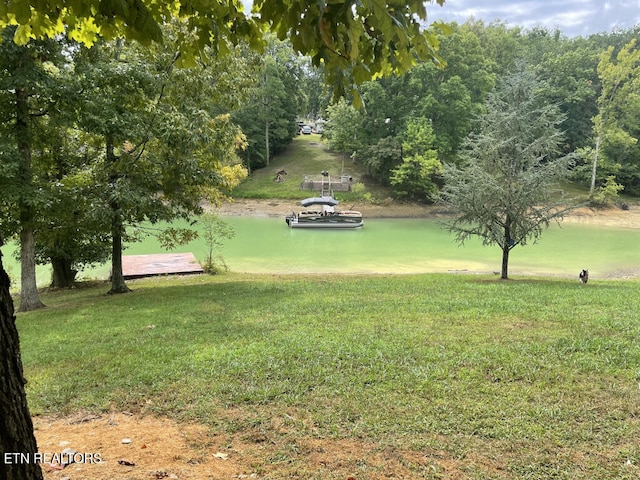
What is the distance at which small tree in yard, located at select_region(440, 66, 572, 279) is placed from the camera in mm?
11492

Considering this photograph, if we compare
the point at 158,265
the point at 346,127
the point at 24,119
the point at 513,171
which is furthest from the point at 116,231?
the point at 346,127

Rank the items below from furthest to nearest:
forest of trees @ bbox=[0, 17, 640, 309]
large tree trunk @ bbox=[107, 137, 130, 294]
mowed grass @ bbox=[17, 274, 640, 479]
A: large tree trunk @ bbox=[107, 137, 130, 294], forest of trees @ bbox=[0, 17, 640, 309], mowed grass @ bbox=[17, 274, 640, 479]

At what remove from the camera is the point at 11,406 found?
163 centimetres

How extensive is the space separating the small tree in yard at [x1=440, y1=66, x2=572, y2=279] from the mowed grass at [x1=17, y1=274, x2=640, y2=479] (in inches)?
169

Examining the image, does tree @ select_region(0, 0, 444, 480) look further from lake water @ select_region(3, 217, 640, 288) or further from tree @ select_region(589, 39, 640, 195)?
tree @ select_region(589, 39, 640, 195)

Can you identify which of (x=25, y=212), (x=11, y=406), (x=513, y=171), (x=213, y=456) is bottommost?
(x=213, y=456)

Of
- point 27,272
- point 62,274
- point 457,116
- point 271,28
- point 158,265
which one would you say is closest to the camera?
point 271,28

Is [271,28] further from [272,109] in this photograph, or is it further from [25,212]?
[272,109]

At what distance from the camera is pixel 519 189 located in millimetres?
11492

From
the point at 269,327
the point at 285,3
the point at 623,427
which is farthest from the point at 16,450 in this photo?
the point at 269,327

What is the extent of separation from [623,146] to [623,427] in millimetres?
A: 40223

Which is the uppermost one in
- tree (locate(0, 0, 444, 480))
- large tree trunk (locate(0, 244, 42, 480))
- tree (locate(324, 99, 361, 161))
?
tree (locate(324, 99, 361, 161))

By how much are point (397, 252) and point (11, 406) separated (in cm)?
1937

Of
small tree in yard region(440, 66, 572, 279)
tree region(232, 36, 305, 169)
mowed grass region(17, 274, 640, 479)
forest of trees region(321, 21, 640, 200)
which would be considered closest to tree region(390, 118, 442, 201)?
forest of trees region(321, 21, 640, 200)
